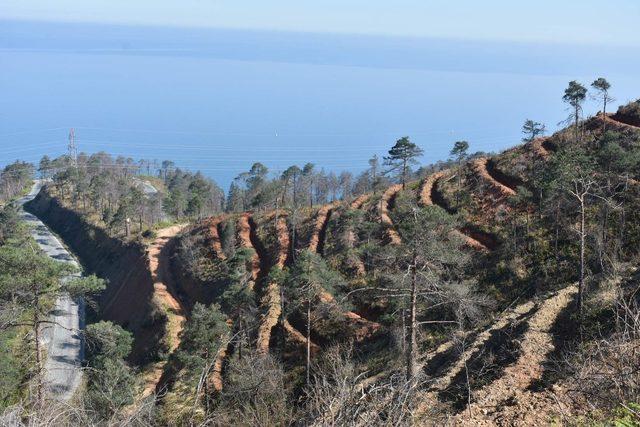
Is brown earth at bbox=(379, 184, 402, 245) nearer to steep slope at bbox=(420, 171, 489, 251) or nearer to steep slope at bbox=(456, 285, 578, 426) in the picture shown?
steep slope at bbox=(420, 171, 489, 251)

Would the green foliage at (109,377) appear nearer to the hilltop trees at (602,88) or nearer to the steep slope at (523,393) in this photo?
the steep slope at (523,393)

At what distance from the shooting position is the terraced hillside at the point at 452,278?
1580cm

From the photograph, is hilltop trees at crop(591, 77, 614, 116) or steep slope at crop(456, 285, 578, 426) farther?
hilltop trees at crop(591, 77, 614, 116)

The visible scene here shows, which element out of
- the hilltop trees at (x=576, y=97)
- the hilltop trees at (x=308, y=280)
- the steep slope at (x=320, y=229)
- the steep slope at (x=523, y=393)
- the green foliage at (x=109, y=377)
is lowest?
the green foliage at (x=109, y=377)

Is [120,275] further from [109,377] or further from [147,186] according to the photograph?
[147,186]

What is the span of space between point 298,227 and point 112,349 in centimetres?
2189

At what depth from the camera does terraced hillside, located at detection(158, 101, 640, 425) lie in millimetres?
15805

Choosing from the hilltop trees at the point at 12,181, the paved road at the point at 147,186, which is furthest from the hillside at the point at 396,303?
the hilltop trees at the point at 12,181

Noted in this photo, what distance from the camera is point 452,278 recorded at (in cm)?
2986

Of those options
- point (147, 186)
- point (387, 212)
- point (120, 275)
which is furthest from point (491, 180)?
point (147, 186)

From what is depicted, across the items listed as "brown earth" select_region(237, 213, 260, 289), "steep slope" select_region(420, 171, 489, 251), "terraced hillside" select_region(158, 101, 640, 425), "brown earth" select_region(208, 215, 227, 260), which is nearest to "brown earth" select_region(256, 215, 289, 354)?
"terraced hillside" select_region(158, 101, 640, 425)

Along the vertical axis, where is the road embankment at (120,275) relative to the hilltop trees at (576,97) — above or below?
below

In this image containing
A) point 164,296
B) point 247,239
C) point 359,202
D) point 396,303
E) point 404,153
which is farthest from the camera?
point 359,202

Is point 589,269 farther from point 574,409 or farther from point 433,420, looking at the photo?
point 433,420
